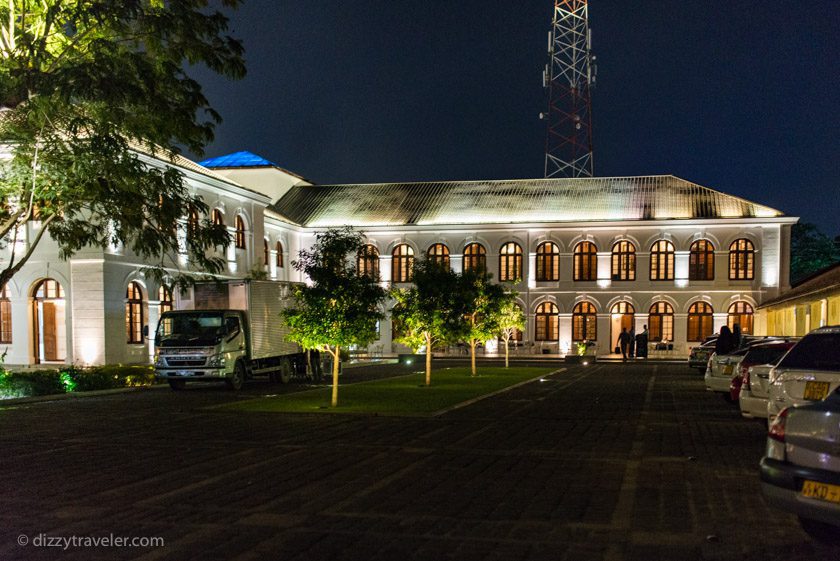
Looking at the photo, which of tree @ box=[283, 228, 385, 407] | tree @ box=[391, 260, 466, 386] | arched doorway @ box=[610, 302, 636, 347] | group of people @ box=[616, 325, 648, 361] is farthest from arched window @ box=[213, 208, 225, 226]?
arched doorway @ box=[610, 302, 636, 347]

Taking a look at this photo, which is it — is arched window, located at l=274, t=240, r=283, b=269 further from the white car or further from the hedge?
the white car

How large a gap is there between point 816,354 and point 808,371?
0.32 metres

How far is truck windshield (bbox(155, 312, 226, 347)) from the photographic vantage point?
26.4 m

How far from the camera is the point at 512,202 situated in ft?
191

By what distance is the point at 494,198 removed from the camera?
59.2m

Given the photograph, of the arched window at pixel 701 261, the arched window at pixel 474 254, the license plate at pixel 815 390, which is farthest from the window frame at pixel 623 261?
the license plate at pixel 815 390

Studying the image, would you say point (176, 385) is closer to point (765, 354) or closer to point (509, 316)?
point (509, 316)

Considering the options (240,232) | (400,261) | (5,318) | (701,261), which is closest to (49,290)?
(5,318)

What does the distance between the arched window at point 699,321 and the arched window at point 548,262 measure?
29.5 feet

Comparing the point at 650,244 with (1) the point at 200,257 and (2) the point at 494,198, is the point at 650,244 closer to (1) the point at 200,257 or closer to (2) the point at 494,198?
(2) the point at 494,198

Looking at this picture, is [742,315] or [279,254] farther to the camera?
[279,254]

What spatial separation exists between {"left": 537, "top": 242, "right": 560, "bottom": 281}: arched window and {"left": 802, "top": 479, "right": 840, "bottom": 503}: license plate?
49.5 metres

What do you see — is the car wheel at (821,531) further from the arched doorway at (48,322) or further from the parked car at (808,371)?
the arched doorway at (48,322)

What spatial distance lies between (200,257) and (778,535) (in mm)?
18179
